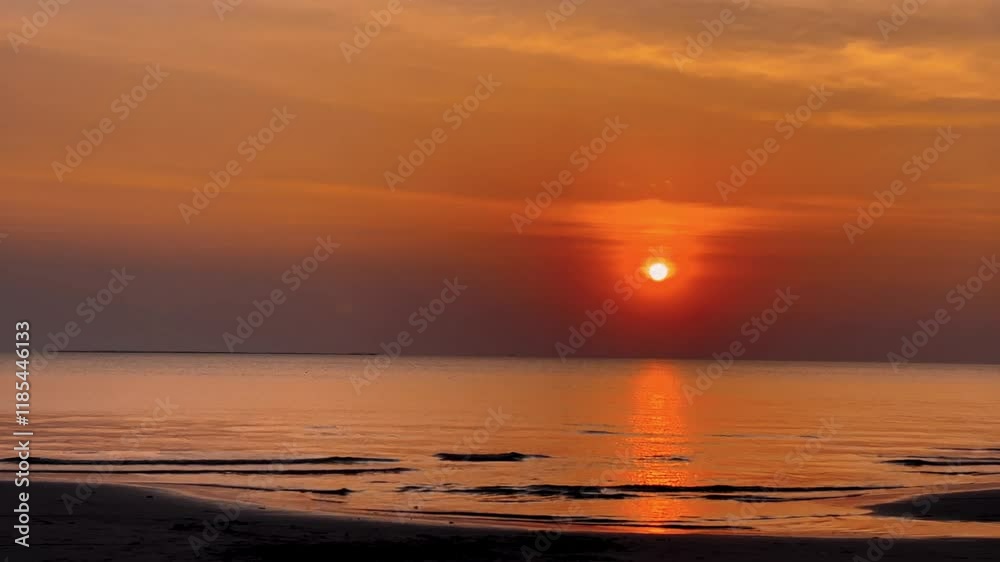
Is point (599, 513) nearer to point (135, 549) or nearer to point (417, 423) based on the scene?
point (135, 549)

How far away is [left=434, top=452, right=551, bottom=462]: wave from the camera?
47125 millimetres

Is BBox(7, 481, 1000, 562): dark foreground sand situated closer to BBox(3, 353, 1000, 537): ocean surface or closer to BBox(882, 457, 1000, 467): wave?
BBox(3, 353, 1000, 537): ocean surface

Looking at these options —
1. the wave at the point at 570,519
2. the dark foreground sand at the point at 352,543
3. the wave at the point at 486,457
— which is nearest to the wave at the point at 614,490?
the wave at the point at 570,519

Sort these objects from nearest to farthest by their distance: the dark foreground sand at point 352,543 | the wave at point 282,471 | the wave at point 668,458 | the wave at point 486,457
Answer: the dark foreground sand at point 352,543 → the wave at point 282,471 → the wave at point 486,457 → the wave at point 668,458

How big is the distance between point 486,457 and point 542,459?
2526mm

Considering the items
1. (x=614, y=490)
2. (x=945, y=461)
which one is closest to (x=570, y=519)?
(x=614, y=490)

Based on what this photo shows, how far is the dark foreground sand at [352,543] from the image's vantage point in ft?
78.9

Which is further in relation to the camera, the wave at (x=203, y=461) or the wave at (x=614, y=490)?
→ the wave at (x=203, y=461)

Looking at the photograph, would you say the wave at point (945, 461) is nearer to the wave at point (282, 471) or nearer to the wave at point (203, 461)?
the wave at point (282, 471)

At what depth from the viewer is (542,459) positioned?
48.1 meters

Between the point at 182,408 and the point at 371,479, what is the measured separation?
1893 inches

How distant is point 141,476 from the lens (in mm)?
38312

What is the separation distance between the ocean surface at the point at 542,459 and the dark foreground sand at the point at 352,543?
2.12 m

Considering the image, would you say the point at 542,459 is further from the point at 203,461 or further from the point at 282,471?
the point at 203,461
